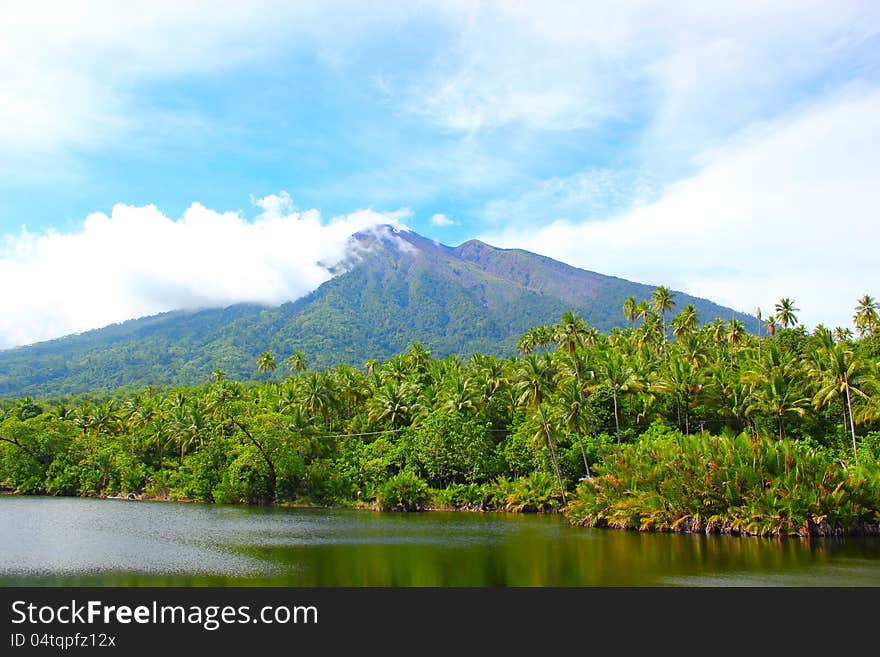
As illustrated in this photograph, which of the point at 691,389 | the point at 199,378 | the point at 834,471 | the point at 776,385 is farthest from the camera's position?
the point at 199,378

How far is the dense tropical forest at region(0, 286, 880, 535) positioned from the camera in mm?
44250

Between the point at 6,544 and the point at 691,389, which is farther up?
the point at 691,389

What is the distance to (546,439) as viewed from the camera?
6084cm

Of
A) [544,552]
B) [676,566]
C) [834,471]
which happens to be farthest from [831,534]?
[544,552]

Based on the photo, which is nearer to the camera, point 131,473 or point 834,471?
point 834,471

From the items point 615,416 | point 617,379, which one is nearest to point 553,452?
point 615,416

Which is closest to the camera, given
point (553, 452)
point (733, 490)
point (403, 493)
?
point (733, 490)

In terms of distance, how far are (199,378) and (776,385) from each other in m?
172

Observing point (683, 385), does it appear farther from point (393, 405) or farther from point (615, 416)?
point (393, 405)

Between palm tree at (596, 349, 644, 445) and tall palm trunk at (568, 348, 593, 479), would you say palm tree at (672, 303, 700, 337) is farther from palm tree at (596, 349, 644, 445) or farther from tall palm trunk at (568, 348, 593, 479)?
tall palm trunk at (568, 348, 593, 479)

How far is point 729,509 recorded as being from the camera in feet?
144

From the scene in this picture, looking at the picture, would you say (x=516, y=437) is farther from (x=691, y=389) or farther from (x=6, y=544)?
(x=6, y=544)

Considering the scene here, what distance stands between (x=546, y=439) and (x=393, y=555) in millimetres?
28844

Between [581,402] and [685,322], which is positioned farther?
[685,322]
